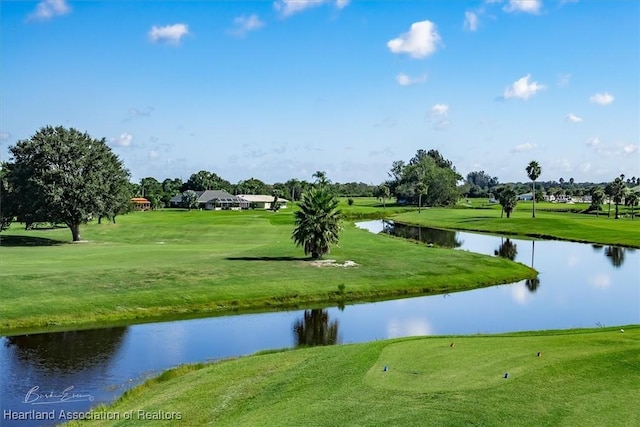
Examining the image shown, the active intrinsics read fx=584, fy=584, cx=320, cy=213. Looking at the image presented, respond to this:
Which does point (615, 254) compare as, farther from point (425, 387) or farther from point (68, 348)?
point (425, 387)

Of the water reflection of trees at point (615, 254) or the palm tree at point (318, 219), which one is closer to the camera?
the palm tree at point (318, 219)

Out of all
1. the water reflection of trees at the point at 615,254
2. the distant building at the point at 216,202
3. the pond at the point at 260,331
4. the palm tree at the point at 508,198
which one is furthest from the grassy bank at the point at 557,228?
the distant building at the point at 216,202

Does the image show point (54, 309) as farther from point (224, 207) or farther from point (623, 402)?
point (224, 207)

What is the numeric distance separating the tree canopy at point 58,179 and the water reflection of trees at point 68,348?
123ft

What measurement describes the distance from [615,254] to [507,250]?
13061mm

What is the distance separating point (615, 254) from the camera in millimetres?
74125

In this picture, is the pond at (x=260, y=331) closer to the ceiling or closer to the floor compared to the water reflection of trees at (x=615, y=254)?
closer to the floor

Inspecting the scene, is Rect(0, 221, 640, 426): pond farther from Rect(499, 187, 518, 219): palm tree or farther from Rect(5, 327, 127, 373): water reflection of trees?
Rect(499, 187, 518, 219): palm tree

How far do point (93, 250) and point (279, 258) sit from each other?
19996mm

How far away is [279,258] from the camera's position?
56062mm

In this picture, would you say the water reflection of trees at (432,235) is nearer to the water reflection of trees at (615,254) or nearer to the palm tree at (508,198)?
the water reflection of trees at (615,254)

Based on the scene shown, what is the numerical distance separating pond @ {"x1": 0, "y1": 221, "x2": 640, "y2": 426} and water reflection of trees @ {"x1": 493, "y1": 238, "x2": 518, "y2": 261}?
1532 cm

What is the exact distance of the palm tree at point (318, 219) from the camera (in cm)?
5203

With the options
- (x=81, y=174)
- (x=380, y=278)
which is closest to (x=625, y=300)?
(x=380, y=278)
